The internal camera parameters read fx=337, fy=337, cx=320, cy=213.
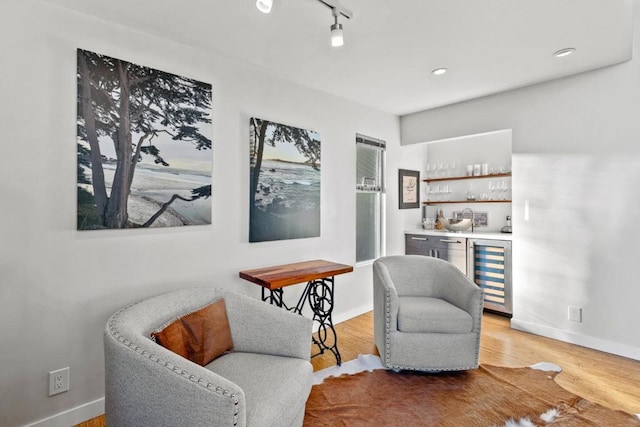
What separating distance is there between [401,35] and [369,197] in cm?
211

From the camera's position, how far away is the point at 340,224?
3.66m

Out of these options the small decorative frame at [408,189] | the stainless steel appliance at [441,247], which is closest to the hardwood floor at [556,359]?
the stainless steel appliance at [441,247]

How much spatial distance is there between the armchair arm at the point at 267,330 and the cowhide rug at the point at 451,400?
0.50 m

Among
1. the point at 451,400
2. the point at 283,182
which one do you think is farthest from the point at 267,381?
the point at 283,182

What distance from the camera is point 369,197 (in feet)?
13.6

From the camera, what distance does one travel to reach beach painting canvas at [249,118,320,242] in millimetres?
2865

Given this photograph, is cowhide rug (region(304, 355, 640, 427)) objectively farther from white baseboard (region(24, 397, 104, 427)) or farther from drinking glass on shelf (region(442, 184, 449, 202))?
drinking glass on shelf (region(442, 184, 449, 202))

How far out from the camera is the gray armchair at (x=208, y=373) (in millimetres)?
1258

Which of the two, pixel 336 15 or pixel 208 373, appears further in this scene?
pixel 336 15

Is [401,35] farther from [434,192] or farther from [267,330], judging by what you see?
[434,192]

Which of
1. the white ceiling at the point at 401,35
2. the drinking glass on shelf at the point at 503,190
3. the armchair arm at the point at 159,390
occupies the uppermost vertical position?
the white ceiling at the point at 401,35

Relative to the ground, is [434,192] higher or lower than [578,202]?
higher

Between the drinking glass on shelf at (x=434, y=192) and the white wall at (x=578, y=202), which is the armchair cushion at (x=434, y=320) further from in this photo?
the drinking glass on shelf at (x=434, y=192)

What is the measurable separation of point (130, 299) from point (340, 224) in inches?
83.1
